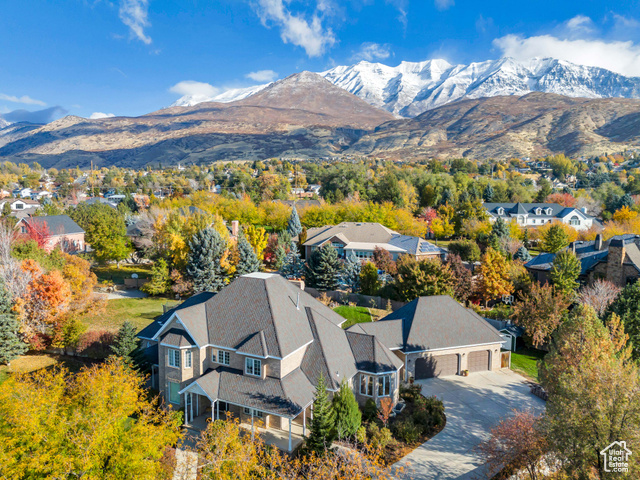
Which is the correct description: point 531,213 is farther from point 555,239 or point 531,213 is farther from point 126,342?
point 126,342

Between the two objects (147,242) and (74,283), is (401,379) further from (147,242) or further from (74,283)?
(147,242)

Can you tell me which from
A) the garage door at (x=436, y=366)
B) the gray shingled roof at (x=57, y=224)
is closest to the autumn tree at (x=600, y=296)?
the garage door at (x=436, y=366)

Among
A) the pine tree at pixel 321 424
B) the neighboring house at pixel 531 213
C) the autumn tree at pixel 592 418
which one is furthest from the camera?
the neighboring house at pixel 531 213

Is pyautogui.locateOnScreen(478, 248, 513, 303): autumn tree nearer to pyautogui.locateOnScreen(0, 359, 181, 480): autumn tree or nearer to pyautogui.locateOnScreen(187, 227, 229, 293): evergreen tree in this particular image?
pyautogui.locateOnScreen(187, 227, 229, 293): evergreen tree

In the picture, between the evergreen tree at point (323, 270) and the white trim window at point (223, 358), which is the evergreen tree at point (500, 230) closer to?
the evergreen tree at point (323, 270)

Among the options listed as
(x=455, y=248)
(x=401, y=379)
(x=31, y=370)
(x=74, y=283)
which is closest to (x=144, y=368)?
(x=31, y=370)

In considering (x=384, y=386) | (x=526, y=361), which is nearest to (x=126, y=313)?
(x=384, y=386)
